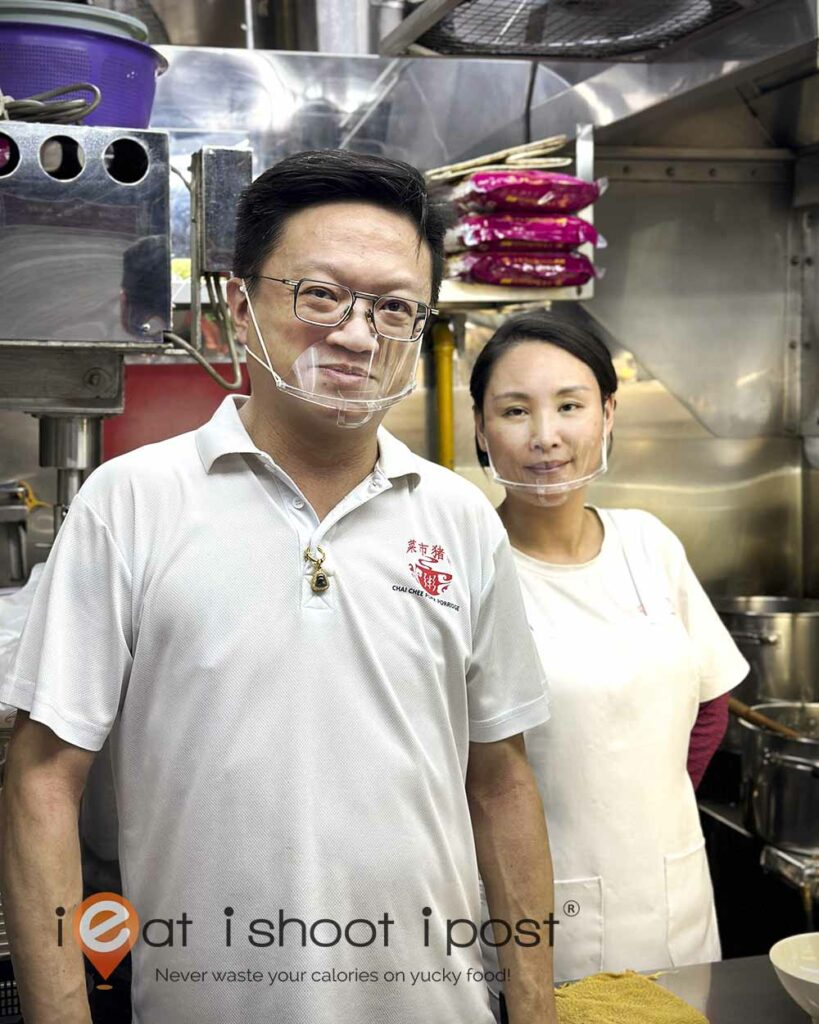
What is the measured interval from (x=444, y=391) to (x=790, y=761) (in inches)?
47.4

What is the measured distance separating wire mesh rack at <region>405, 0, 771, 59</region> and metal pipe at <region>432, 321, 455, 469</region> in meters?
0.73

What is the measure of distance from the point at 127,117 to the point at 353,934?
1183 millimetres

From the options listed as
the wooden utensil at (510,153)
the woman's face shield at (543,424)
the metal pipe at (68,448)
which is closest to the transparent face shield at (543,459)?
the woman's face shield at (543,424)

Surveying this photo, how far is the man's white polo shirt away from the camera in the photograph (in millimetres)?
1282

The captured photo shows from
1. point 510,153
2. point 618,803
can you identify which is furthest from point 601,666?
point 510,153

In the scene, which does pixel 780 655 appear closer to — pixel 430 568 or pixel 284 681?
pixel 430 568

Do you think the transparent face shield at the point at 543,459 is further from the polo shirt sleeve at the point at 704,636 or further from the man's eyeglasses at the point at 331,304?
the man's eyeglasses at the point at 331,304

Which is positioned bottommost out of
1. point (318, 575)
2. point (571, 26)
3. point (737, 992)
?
point (737, 992)

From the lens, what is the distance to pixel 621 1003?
1.55 meters

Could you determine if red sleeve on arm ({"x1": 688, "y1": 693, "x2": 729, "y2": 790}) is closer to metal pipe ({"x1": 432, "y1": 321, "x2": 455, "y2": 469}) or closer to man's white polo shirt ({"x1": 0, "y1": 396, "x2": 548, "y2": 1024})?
man's white polo shirt ({"x1": 0, "y1": 396, "x2": 548, "y2": 1024})

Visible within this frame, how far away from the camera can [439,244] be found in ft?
4.99

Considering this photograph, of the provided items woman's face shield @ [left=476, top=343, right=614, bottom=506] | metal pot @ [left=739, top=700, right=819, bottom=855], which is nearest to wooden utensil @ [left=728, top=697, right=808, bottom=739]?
metal pot @ [left=739, top=700, right=819, bottom=855]

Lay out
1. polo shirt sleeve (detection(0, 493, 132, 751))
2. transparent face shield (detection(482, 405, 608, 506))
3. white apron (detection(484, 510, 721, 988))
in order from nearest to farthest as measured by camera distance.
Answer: polo shirt sleeve (detection(0, 493, 132, 751)) → white apron (detection(484, 510, 721, 988)) → transparent face shield (detection(482, 405, 608, 506))

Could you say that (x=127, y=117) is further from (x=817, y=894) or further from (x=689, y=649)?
(x=817, y=894)
